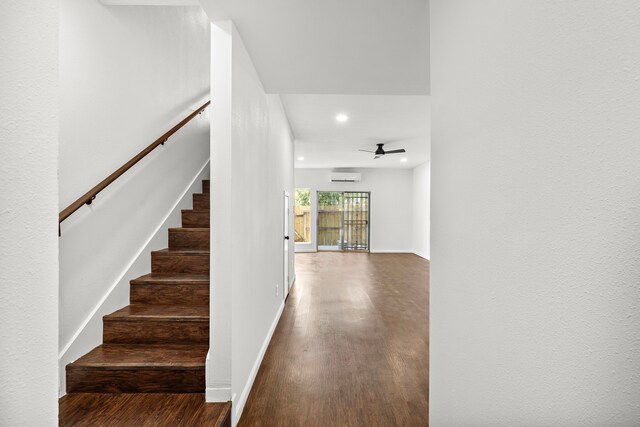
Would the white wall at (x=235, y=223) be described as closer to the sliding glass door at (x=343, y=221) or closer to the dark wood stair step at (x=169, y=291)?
the dark wood stair step at (x=169, y=291)

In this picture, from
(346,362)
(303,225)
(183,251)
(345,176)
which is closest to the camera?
(346,362)

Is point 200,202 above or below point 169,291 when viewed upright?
above

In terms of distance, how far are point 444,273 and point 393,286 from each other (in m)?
4.72

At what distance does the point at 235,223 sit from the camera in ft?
6.75

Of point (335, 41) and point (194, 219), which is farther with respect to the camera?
point (194, 219)

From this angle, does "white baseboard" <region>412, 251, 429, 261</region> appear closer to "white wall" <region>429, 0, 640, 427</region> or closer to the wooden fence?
the wooden fence

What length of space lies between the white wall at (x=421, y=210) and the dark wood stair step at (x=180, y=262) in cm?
745

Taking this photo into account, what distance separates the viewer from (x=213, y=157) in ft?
6.53

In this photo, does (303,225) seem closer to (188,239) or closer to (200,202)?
(200,202)

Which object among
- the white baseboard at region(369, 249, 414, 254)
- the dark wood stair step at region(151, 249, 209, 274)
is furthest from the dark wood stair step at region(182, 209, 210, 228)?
the white baseboard at region(369, 249, 414, 254)

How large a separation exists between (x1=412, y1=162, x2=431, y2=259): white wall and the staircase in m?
7.54

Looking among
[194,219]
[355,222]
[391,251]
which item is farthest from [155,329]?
[391,251]

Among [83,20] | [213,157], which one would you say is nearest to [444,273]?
[213,157]

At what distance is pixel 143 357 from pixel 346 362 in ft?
5.17
